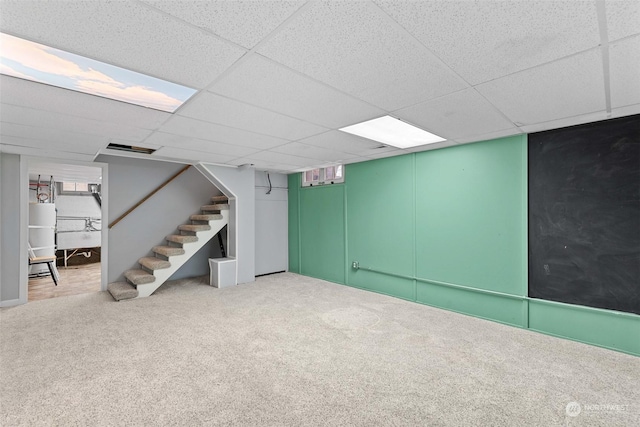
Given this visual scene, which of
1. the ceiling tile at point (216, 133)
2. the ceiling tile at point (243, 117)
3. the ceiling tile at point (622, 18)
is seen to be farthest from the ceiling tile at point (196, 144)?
the ceiling tile at point (622, 18)

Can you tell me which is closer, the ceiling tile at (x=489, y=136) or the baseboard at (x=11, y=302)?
the ceiling tile at (x=489, y=136)

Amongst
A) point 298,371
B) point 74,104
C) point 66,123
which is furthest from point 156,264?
point 298,371

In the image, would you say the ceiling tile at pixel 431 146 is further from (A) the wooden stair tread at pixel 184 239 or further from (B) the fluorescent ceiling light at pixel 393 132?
(A) the wooden stair tread at pixel 184 239

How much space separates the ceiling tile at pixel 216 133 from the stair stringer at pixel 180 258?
216 centimetres

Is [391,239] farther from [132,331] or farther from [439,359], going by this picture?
[132,331]

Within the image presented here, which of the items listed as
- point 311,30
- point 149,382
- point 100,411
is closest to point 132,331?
point 149,382

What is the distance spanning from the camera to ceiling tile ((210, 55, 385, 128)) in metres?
1.74

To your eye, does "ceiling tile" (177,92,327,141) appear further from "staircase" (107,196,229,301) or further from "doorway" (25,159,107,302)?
"doorway" (25,159,107,302)

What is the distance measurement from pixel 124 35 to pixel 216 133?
5.47 ft

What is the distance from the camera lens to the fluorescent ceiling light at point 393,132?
2791 mm

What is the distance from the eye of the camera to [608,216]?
8.69 ft

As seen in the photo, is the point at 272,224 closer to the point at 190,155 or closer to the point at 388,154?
the point at 190,155

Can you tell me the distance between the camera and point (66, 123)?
103 inches

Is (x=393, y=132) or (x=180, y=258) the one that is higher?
(x=393, y=132)
